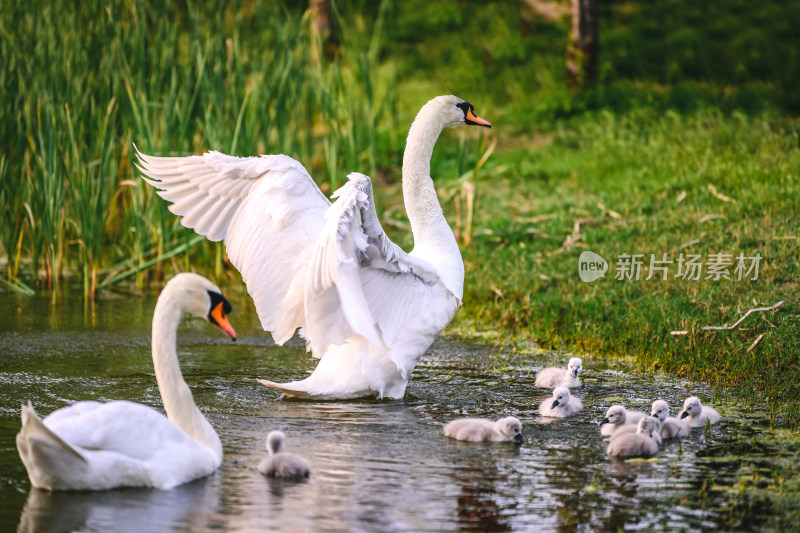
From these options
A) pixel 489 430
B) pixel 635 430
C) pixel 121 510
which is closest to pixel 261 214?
pixel 489 430

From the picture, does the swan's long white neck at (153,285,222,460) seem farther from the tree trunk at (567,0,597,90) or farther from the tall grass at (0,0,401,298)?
the tree trunk at (567,0,597,90)

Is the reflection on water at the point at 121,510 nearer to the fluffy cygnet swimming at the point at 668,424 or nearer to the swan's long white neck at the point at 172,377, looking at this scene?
the swan's long white neck at the point at 172,377

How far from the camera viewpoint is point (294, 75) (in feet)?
36.5

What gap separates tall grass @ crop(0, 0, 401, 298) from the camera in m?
10.2

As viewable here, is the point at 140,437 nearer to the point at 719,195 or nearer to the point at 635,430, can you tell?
the point at 635,430

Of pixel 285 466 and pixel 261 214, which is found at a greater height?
pixel 261 214

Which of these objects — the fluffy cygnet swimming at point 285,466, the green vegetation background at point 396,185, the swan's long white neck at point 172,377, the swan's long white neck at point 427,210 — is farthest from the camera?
the green vegetation background at point 396,185

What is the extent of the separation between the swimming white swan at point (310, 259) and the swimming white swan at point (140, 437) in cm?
132

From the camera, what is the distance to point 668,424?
21.0ft

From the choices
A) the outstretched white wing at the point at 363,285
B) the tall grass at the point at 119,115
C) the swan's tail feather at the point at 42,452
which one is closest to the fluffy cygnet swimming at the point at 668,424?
the outstretched white wing at the point at 363,285

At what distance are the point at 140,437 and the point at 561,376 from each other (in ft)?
10.2

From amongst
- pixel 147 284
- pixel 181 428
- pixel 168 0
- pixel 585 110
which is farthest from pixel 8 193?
pixel 585 110

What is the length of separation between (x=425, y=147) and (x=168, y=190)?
1.80 meters

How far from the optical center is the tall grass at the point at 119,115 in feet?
33.6
